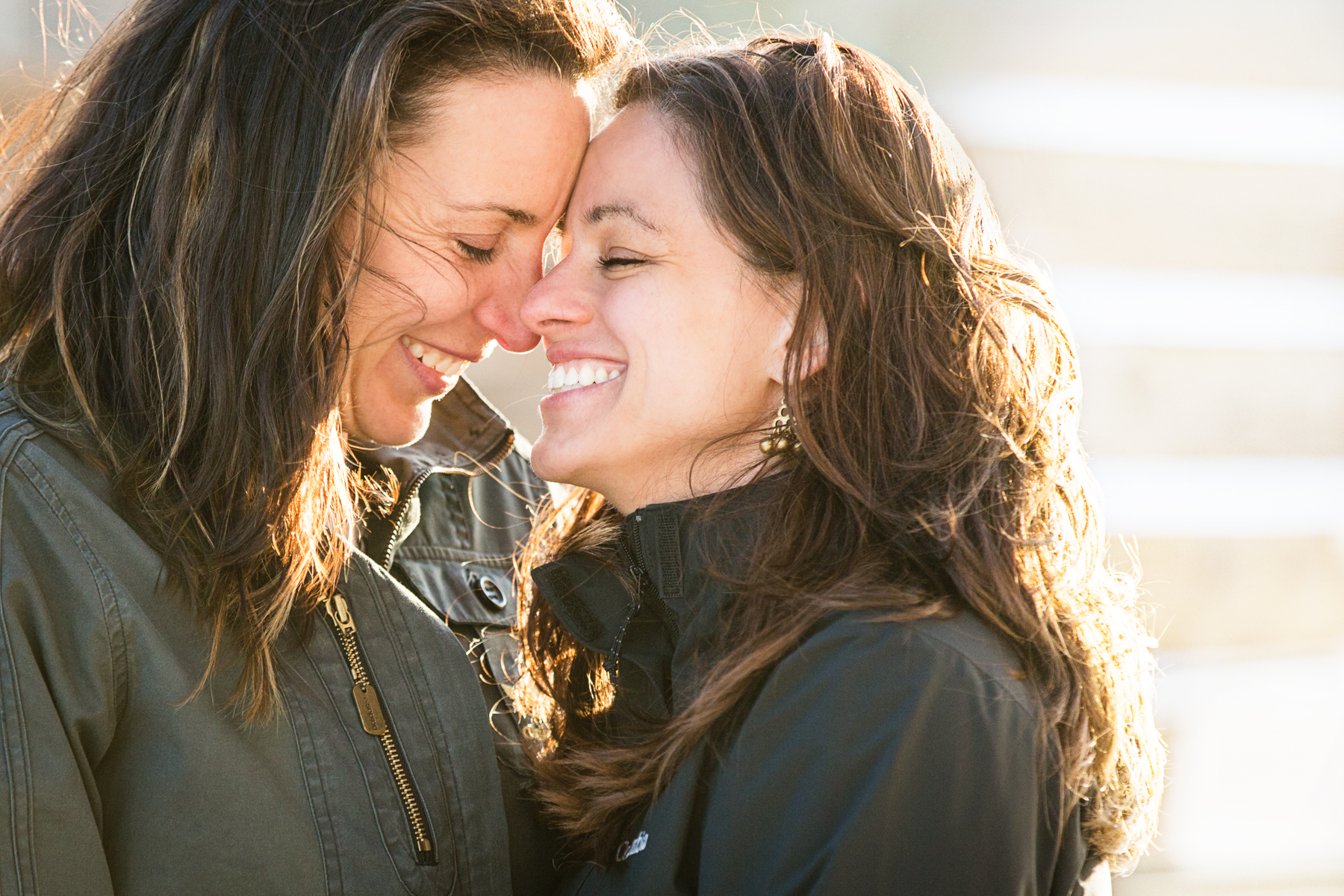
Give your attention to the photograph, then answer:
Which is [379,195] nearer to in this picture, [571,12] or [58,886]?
[571,12]

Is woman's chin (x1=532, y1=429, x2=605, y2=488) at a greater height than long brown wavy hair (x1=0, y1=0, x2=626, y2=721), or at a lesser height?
lesser

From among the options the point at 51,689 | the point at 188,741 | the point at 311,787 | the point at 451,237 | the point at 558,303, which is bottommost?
the point at 311,787

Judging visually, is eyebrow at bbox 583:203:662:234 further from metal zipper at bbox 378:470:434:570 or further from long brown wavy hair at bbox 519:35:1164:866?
metal zipper at bbox 378:470:434:570

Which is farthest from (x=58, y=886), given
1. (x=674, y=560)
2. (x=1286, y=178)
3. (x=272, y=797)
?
(x=1286, y=178)

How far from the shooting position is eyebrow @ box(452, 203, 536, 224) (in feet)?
5.72

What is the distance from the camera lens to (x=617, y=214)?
1805mm

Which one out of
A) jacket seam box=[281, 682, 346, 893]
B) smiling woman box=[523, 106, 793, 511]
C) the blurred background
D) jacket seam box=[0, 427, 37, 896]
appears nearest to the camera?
jacket seam box=[0, 427, 37, 896]

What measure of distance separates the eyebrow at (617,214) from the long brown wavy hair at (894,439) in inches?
4.0

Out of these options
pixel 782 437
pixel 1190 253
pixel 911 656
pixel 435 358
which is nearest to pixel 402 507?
pixel 435 358

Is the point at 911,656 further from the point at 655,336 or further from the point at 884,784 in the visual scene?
the point at 655,336

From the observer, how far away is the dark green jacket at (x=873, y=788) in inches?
50.9

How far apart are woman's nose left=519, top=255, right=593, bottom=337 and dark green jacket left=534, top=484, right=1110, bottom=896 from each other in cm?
55

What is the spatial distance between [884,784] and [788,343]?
0.67 m

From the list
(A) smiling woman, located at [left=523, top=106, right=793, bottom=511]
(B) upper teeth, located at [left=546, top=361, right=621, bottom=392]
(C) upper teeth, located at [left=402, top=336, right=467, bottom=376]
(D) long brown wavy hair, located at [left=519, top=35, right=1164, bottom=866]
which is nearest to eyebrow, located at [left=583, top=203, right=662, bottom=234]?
(A) smiling woman, located at [left=523, top=106, right=793, bottom=511]
